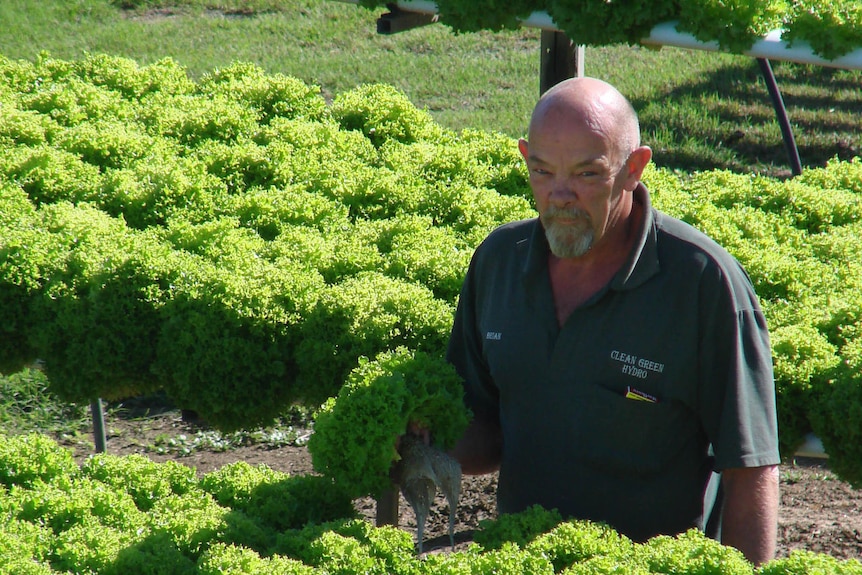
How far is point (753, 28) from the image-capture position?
575cm

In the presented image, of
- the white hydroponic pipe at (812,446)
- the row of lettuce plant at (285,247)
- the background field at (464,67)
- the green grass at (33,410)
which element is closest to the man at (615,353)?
the row of lettuce plant at (285,247)

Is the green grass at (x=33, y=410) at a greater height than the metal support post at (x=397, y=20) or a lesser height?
lesser

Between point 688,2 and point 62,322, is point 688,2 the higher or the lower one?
the higher one

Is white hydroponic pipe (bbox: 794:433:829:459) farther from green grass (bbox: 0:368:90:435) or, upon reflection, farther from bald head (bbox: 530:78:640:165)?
green grass (bbox: 0:368:90:435)

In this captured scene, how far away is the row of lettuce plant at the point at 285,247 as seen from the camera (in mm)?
4473

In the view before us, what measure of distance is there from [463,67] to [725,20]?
814 centimetres

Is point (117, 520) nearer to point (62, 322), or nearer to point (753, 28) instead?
point (62, 322)

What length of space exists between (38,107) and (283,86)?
5.33 ft

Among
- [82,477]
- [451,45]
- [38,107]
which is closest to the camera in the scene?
[82,477]

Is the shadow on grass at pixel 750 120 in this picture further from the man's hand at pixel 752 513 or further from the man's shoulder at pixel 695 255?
the man's hand at pixel 752 513

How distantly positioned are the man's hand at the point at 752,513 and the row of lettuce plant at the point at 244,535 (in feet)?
1.20

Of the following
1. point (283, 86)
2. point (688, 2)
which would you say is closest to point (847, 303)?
point (688, 2)

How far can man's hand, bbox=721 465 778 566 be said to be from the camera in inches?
133

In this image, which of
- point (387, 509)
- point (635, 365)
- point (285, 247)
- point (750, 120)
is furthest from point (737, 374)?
point (750, 120)
